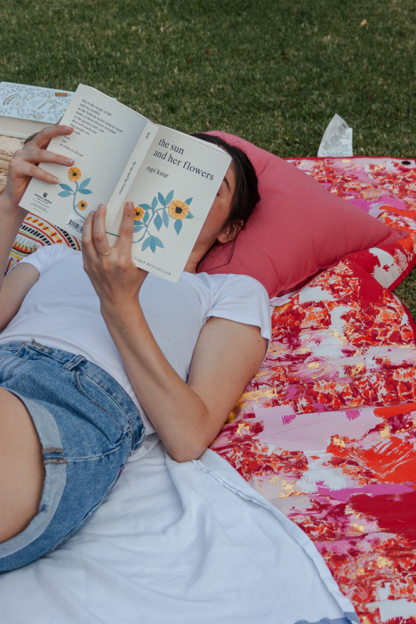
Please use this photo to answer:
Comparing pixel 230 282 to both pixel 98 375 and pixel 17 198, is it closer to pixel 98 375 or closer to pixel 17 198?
pixel 98 375

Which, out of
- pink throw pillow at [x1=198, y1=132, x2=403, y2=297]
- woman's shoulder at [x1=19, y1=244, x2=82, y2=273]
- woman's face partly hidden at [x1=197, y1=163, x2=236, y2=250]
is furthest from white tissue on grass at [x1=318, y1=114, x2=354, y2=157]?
woman's shoulder at [x1=19, y1=244, x2=82, y2=273]

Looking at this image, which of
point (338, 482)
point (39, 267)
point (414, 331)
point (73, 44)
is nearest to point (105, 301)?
point (39, 267)

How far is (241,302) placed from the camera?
70.1 inches

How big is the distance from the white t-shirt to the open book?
335 millimetres

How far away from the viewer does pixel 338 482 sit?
60.0 inches

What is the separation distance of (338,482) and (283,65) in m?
4.16

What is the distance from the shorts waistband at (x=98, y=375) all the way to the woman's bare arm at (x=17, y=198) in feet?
0.93

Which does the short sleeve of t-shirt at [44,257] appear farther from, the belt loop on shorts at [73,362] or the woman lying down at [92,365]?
the belt loop on shorts at [73,362]

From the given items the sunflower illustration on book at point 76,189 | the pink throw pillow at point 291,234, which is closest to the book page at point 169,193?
the sunflower illustration on book at point 76,189

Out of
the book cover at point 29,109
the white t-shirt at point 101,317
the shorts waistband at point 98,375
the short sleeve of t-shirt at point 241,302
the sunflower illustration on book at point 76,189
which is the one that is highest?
the book cover at point 29,109

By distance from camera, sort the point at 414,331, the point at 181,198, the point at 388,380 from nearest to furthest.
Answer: the point at 181,198 < the point at 388,380 < the point at 414,331

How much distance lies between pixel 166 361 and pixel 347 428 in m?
0.64

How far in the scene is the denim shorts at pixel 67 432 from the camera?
1.18 meters

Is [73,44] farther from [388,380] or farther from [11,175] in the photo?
[388,380]
